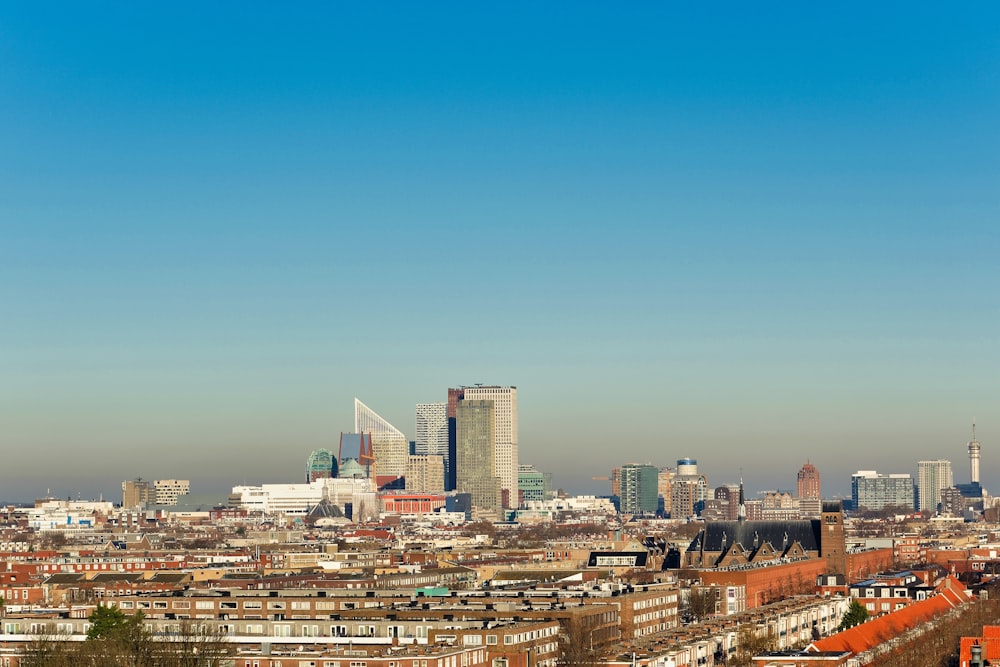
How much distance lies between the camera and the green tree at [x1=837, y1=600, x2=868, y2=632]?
7458 centimetres

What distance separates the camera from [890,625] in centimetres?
7100

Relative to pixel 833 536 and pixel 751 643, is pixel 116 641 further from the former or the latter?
pixel 833 536

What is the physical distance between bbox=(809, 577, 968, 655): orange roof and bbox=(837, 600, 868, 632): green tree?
0.89 m

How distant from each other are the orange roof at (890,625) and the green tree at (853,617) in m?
0.89

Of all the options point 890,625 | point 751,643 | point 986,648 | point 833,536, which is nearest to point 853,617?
point 890,625

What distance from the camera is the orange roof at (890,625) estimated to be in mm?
63156

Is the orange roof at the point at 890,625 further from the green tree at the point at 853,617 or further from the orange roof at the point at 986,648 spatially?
the orange roof at the point at 986,648

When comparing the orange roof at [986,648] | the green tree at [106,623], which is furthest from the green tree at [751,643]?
the green tree at [106,623]

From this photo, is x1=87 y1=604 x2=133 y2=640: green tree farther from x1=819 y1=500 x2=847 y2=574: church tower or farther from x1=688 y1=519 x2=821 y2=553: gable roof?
x1=819 y1=500 x2=847 y2=574: church tower

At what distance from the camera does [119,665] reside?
1980 inches

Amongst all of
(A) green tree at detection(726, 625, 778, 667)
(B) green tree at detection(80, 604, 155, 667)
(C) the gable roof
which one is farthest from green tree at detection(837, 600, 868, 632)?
(C) the gable roof

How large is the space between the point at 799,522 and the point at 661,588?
116ft

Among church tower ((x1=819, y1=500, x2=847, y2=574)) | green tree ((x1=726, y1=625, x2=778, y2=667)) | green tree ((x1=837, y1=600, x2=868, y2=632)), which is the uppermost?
church tower ((x1=819, y1=500, x2=847, y2=574))

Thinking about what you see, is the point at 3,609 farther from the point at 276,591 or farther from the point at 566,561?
the point at 566,561
